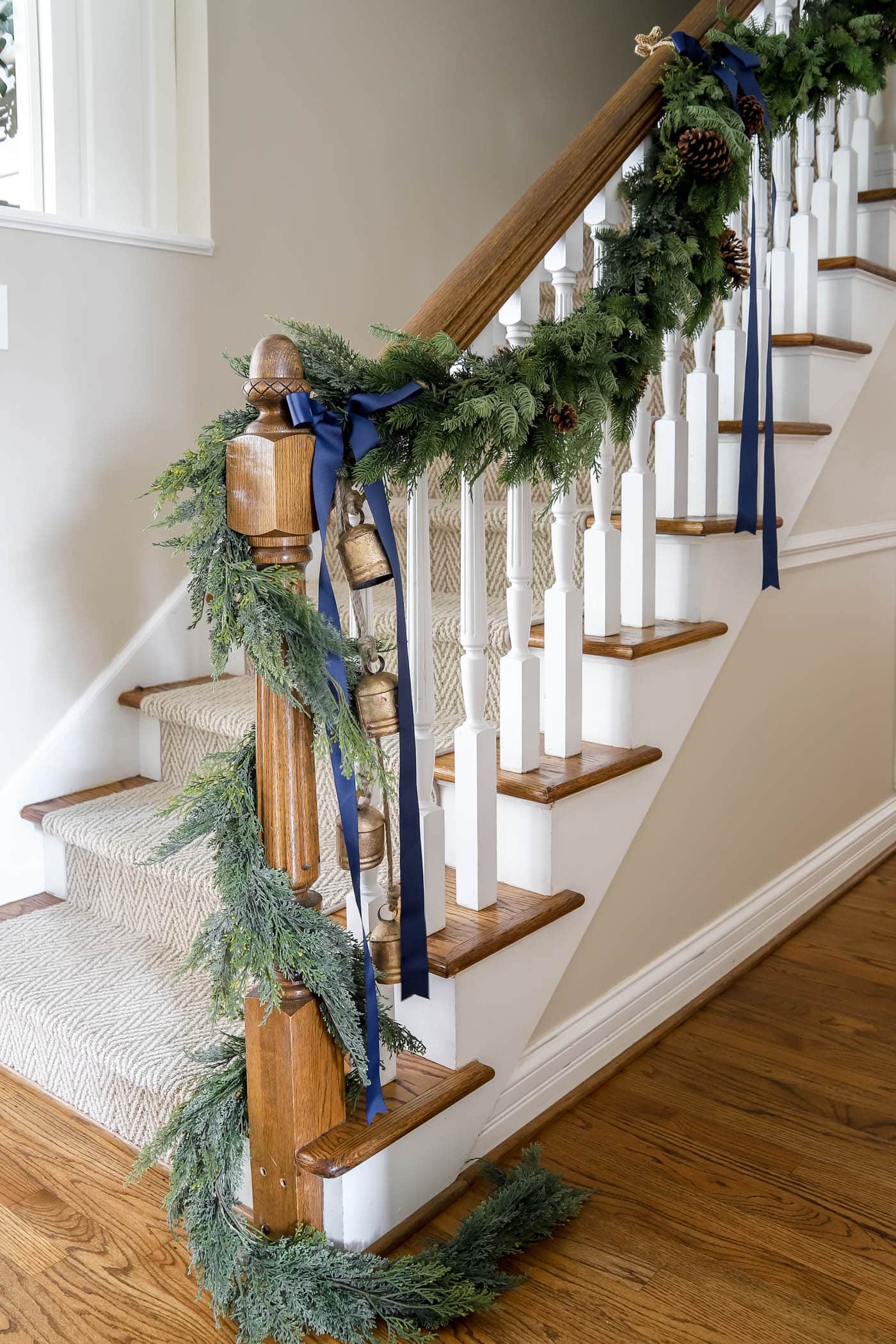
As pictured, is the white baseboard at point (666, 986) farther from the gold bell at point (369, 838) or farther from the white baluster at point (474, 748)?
the gold bell at point (369, 838)

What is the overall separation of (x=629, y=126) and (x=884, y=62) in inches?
27.3

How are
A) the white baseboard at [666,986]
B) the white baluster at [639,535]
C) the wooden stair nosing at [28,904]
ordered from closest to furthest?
1. the white baseboard at [666,986]
2. the white baluster at [639,535]
3. the wooden stair nosing at [28,904]

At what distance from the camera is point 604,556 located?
1842 mm

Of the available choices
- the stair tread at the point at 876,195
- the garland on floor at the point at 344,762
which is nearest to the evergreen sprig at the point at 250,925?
the garland on floor at the point at 344,762

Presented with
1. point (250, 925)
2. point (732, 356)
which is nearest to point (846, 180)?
point (732, 356)

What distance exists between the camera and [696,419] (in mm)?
2025

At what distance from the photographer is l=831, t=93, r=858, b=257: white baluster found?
7.45 feet

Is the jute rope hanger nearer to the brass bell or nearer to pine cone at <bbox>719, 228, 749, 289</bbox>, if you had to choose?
pine cone at <bbox>719, 228, 749, 289</bbox>

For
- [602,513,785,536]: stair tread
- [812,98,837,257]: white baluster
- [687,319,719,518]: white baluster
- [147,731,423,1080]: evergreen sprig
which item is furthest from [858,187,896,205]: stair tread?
[147,731,423,1080]: evergreen sprig

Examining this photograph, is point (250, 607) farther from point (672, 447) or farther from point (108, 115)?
point (108, 115)

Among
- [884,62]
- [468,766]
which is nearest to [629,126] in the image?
[884,62]

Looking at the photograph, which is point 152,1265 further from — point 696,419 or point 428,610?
point 696,419

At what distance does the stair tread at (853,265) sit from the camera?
7.33ft

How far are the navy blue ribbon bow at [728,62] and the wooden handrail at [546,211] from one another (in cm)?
3
